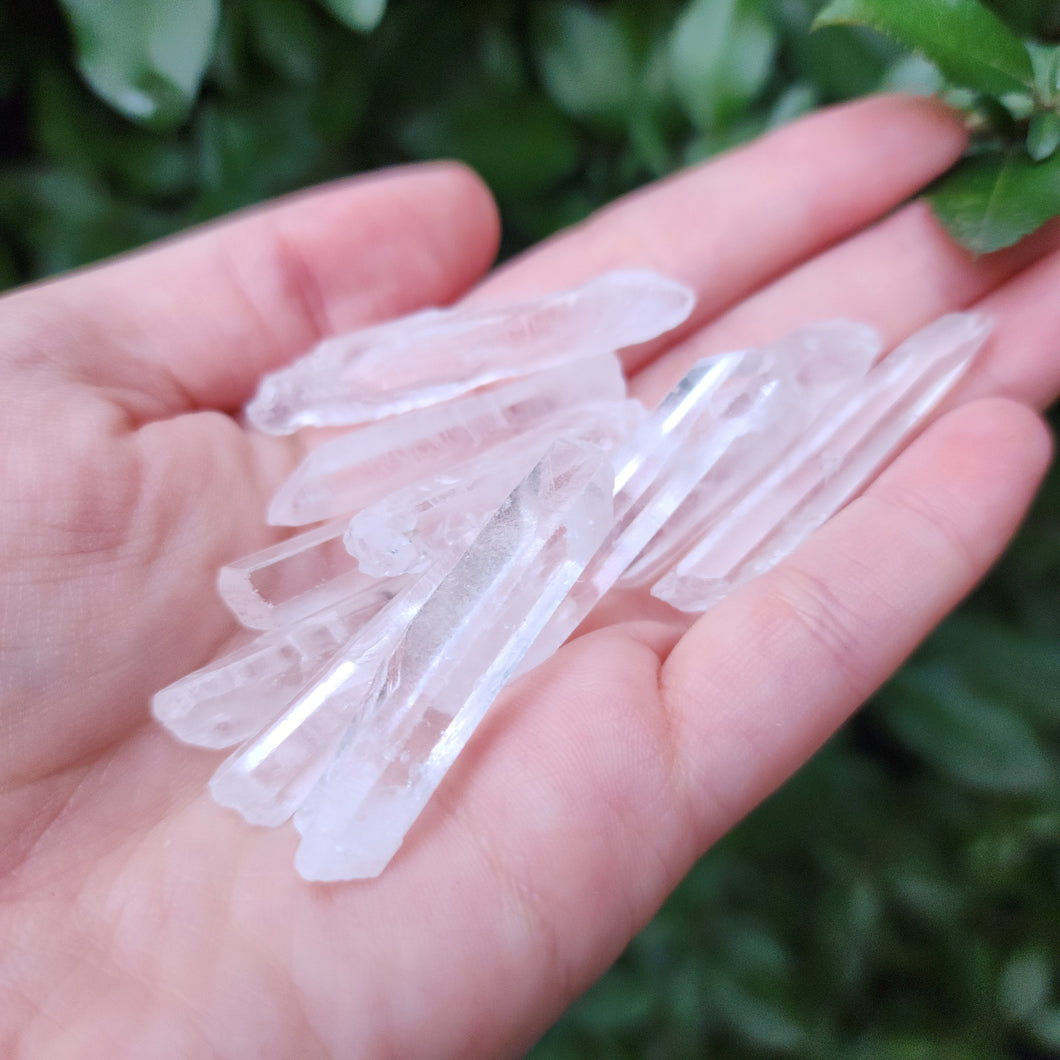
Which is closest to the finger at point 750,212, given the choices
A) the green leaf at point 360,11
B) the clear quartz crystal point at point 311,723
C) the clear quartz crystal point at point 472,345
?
the clear quartz crystal point at point 472,345

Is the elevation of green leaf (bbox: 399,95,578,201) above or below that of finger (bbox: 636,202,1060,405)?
above

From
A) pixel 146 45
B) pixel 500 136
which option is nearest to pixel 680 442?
pixel 500 136

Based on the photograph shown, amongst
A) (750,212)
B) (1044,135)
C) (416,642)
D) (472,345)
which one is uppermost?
(1044,135)

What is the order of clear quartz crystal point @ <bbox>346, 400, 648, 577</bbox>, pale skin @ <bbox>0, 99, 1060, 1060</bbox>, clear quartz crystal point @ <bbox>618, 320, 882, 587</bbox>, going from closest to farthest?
1. pale skin @ <bbox>0, 99, 1060, 1060</bbox>
2. clear quartz crystal point @ <bbox>346, 400, 648, 577</bbox>
3. clear quartz crystal point @ <bbox>618, 320, 882, 587</bbox>

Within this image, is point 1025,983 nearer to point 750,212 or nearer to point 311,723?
point 311,723

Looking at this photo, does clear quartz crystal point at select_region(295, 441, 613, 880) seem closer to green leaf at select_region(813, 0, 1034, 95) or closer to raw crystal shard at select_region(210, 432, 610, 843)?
raw crystal shard at select_region(210, 432, 610, 843)

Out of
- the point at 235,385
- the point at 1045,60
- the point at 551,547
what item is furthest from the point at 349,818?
the point at 1045,60

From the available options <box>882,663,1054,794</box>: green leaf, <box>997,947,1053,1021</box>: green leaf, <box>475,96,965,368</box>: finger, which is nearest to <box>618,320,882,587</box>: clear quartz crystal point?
<box>475,96,965,368</box>: finger
